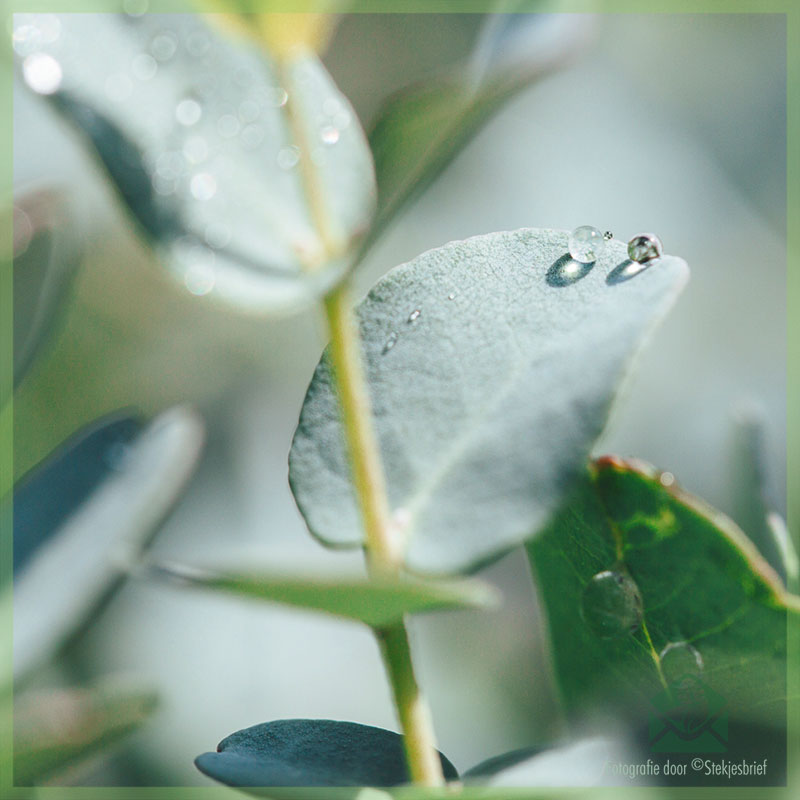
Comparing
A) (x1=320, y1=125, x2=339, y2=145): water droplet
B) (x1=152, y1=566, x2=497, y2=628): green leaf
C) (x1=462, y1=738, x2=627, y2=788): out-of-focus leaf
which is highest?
(x1=320, y1=125, x2=339, y2=145): water droplet

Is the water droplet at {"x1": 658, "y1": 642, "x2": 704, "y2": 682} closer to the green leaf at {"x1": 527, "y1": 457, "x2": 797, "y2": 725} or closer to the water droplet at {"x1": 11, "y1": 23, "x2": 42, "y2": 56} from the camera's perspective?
the green leaf at {"x1": 527, "y1": 457, "x2": 797, "y2": 725}

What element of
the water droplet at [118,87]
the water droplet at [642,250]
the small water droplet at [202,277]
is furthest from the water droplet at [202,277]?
the water droplet at [642,250]

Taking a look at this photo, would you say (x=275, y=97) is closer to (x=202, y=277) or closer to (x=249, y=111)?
(x=249, y=111)

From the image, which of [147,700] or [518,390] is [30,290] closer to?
[147,700]

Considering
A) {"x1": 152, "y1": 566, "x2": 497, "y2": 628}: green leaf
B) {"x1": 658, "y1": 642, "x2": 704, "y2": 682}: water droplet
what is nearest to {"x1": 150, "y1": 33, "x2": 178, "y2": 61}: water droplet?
{"x1": 152, "y1": 566, "x2": 497, "y2": 628}: green leaf

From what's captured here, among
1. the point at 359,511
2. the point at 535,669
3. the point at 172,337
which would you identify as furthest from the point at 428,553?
the point at 172,337
